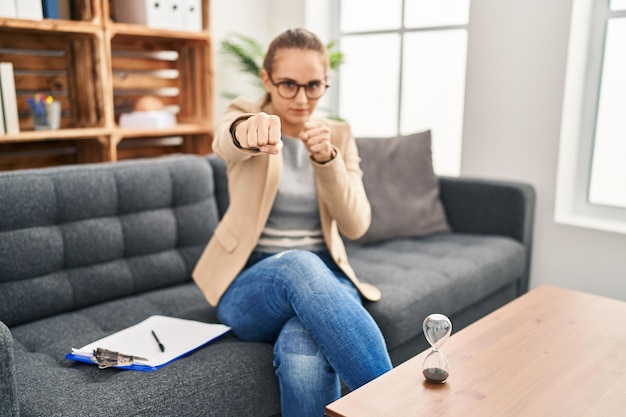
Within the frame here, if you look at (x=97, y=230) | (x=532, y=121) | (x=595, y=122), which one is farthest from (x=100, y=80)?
(x=595, y=122)

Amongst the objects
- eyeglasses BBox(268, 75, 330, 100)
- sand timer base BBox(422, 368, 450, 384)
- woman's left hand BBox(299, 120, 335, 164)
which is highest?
eyeglasses BBox(268, 75, 330, 100)

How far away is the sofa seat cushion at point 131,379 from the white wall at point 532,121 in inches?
61.7

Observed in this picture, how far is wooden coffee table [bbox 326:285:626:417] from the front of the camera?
41.4 inches

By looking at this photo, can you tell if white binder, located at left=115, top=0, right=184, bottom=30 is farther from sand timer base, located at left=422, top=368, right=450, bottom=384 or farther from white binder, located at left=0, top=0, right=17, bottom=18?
sand timer base, located at left=422, top=368, right=450, bottom=384

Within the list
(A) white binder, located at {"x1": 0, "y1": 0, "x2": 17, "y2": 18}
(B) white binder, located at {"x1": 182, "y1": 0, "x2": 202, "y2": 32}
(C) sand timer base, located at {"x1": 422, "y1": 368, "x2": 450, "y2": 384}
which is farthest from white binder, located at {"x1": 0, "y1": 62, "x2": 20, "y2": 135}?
(C) sand timer base, located at {"x1": 422, "y1": 368, "x2": 450, "y2": 384}

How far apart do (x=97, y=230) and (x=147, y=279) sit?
0.23m

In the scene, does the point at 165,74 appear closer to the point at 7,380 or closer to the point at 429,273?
the point at 429,273

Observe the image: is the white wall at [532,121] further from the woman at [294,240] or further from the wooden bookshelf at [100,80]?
the wooden bookshelf at [100,80]

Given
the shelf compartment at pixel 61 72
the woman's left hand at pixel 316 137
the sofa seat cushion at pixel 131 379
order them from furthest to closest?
the shelf compartment at pixel 61 72 < the woman's left hand at pixel 316 137 < the sofa seat cushion at pixel 131 379

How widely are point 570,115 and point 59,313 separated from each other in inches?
82.5

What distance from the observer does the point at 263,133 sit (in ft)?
4.29

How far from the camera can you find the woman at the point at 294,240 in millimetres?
1317

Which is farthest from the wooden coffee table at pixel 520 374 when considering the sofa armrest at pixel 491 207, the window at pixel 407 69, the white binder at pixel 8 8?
the white binder at pixel 8 8

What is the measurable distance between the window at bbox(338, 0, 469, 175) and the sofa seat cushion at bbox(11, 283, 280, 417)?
189 cm
